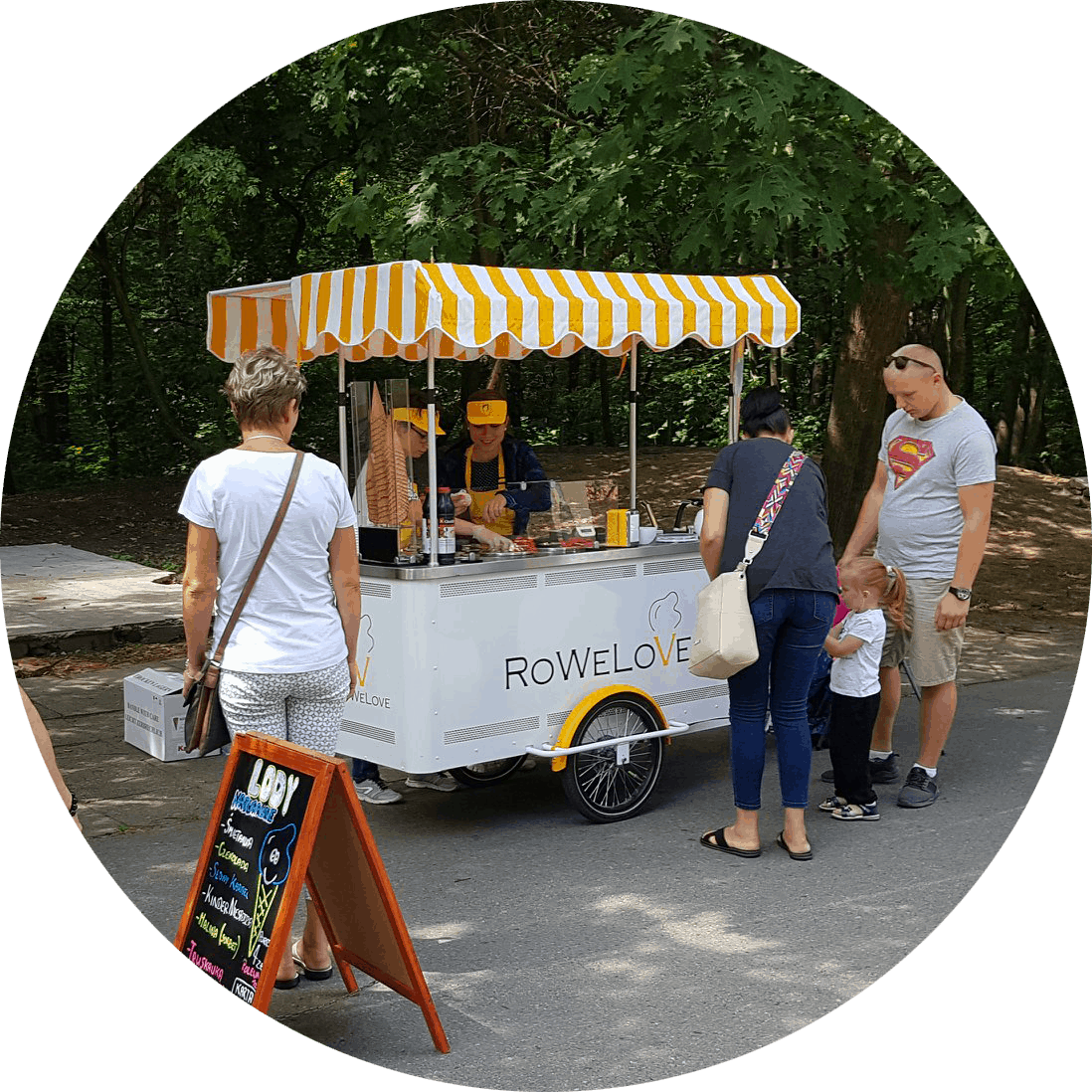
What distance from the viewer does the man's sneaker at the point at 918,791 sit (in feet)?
21.0

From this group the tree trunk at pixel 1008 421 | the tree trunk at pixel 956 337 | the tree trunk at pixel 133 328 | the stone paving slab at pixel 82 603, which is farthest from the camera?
the tree trunk at pixel 1008 421

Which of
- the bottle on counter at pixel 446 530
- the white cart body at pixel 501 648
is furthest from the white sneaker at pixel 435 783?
the bottle on counter at pixel 446 530

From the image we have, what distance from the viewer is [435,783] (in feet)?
22.3

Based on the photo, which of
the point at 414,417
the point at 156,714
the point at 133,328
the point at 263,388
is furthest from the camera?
the point at 133,328

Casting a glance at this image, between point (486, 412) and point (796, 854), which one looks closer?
point (796, 854)

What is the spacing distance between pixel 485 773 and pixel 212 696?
2.91 m

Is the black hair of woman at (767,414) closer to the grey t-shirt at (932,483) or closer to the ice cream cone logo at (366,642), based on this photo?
the grey t-shirt at (932,483)

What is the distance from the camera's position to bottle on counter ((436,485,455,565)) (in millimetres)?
5812

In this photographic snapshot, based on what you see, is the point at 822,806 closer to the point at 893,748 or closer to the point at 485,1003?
the point at 893,748

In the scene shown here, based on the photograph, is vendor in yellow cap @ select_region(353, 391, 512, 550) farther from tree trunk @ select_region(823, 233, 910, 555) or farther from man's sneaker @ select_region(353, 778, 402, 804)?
tree trunk @ select_region(823, 233, 910, 555)

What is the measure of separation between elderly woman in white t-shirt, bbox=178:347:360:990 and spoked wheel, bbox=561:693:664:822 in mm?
2171

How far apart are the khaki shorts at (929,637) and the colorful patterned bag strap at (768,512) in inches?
50.3

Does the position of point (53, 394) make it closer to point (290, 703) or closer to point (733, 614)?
point (733, 614)

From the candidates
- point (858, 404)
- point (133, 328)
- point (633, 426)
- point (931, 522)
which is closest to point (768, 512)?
point (931, 522)
